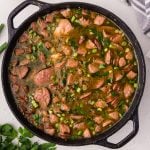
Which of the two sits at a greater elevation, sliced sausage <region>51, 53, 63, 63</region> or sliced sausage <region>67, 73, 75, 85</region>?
sliced sausage <region>51, 53, 63, 63</region>

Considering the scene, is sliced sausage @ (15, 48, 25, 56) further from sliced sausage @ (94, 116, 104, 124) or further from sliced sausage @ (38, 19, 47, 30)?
sliced sausage @ (94, 116, 104, 124)

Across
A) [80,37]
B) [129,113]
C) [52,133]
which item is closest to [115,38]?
[80,37]

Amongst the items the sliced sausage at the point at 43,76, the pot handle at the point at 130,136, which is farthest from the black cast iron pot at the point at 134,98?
the sliced sausage at the point at 43,76

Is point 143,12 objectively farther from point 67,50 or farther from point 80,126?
point 80,126

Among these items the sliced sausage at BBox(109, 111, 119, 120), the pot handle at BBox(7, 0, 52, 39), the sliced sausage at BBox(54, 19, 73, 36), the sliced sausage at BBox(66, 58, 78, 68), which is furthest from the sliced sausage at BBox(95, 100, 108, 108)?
the pot handle at BBox(7, 0, 52, 39)

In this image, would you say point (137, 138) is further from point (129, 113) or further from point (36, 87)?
point (36, 87)
